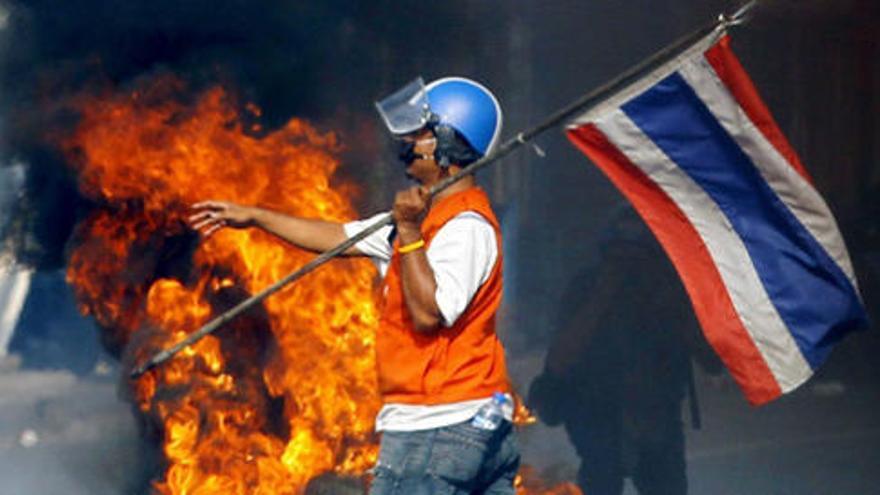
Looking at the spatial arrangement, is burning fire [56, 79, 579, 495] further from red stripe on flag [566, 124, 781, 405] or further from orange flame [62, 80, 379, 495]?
red stripe on flag [566, 124, 781, 405]

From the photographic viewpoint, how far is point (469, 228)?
195 inches

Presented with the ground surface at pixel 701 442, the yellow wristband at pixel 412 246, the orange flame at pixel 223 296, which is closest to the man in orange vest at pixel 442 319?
the yellow wristband at pixel 412 246

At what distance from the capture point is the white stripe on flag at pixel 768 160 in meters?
5.23

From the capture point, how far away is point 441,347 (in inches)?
195

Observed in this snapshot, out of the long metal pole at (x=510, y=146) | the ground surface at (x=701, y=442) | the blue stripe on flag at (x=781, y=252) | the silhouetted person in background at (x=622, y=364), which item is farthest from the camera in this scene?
the silhouetted person in background at (x=622, y=364)

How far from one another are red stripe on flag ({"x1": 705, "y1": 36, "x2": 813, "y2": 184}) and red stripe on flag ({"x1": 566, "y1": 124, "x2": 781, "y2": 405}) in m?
0.37

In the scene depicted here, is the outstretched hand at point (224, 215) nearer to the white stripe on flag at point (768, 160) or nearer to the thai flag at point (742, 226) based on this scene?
the thai flag at point (742, 226)

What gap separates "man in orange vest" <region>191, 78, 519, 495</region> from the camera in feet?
16.0

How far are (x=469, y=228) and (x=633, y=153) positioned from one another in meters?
0.65

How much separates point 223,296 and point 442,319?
2053mm

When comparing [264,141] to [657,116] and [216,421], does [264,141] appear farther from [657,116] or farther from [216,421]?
[657,116]

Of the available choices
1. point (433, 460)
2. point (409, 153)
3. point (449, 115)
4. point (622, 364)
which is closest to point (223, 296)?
point (622, 364)

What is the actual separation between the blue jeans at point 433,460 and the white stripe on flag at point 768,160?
1206 mm

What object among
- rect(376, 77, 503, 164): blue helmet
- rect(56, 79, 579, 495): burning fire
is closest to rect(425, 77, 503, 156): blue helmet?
rect(376, 77, 503, 164): blue helmet
